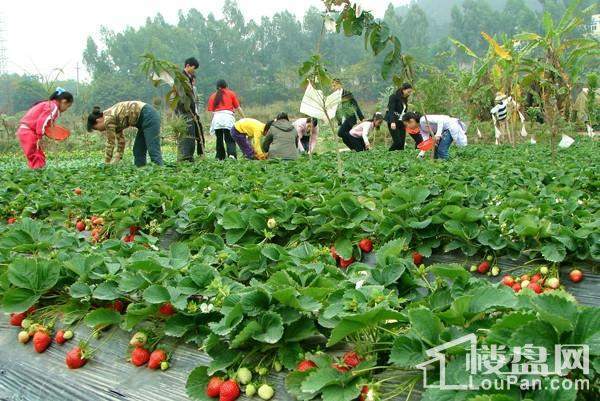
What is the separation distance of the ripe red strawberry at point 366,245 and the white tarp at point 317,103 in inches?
100

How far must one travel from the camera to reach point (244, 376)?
163 cm

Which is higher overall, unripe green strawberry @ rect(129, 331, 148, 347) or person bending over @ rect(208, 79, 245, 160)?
person bending over @ rect(208, 79, 245, 160)

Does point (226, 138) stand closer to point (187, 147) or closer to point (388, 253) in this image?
point (187, 147)

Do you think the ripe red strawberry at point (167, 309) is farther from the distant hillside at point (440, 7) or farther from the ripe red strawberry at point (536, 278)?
the distant hillside at point (440, 7)

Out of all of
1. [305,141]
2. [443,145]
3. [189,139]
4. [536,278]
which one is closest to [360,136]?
[305,141]

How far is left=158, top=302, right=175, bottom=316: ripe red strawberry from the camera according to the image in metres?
2.03

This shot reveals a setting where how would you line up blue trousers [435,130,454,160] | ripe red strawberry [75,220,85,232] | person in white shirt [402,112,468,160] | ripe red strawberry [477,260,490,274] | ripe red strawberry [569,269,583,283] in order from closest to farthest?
ripe red strawberry [569,269,583,283] → ripe red strawberry [477,260,490,274] → ripe red strawberry [75,220,85,232] → person in white shirt [402,112,468,160] → blue trousers [435,130,454,160]

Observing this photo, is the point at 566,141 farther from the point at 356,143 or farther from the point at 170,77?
the point at 170,77

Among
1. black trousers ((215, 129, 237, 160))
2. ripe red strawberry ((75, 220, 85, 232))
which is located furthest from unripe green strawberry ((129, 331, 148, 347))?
black trousers ((215, 129, 237, 160))

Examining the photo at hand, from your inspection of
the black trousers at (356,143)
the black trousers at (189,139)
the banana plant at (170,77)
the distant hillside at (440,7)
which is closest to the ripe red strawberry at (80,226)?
the banana plant at (170,77)

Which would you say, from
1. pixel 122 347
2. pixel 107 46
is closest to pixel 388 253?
pixel 122 347

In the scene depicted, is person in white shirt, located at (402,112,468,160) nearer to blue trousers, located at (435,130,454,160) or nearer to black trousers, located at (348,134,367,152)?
blue trousers, located at (435,130,454,160)

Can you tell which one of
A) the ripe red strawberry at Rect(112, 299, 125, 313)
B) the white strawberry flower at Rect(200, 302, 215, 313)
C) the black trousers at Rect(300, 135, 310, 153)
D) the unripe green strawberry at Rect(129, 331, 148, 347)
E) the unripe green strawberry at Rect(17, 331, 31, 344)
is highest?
the black trousers at Rect(300, 135, 310, 153)

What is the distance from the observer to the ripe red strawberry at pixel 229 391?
1593 millimetres
